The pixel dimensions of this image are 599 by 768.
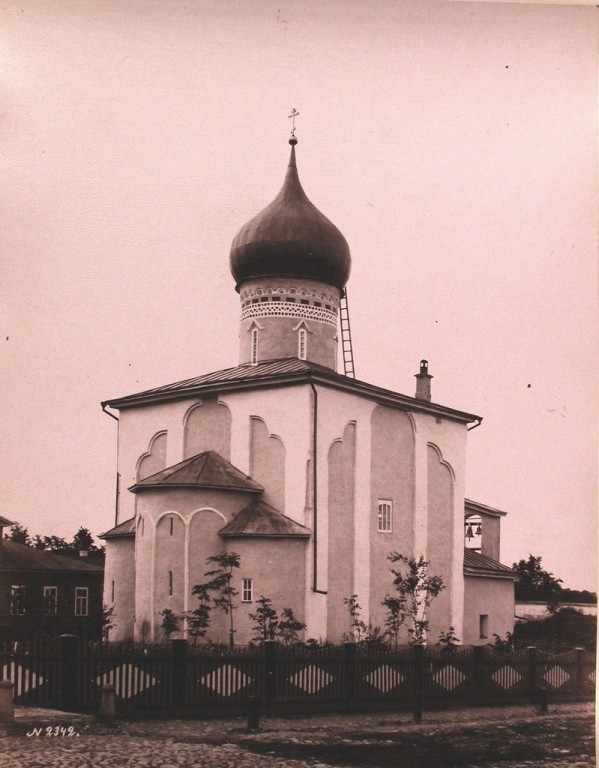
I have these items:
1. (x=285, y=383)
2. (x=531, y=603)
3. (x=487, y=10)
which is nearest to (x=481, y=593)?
(x=531, y=603)

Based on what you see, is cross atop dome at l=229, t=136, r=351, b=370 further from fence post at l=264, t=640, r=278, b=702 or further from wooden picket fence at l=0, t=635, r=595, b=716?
fence post at l=264, t=640, r=278, b=702

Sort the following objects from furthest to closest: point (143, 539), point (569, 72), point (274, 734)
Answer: point (143, 539) < point (569, 72) < point (274, 734)

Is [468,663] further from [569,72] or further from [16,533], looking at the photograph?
[569,72]

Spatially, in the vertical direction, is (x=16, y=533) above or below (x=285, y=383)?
below

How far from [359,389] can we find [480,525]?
5.91 metres

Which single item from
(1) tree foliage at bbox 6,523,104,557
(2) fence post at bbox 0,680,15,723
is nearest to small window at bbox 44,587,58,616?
(1) tree foliage at bbox 6,523,104,557

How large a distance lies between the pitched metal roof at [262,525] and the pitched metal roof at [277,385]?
7.42 ft

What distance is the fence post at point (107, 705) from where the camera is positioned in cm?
1137

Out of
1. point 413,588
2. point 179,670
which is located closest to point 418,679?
point 179,670

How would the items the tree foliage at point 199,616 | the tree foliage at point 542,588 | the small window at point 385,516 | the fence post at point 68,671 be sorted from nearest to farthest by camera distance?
the fence post at point 68,671, the tree foliage at point 542,588, the tree foliage at point 199,616, the small window at point 385,516

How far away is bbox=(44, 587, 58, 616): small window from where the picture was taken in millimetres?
15312

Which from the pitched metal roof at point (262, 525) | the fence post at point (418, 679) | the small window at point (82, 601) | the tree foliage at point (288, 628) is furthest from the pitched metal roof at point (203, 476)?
the fence post at point (418, 679)

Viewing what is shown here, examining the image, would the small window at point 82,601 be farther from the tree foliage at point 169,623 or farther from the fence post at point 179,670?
the fence post at point 179,670

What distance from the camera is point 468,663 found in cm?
1494
